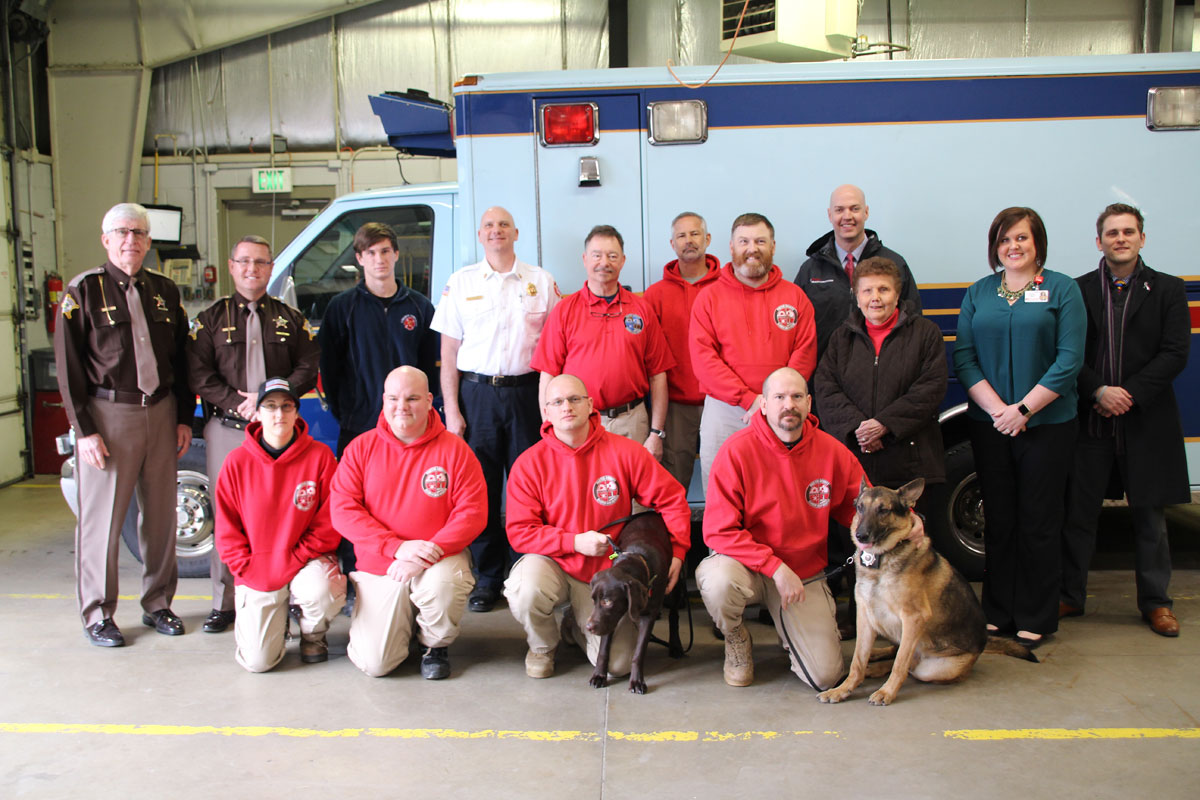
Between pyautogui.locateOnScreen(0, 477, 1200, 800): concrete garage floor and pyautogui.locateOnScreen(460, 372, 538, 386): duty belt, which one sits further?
pyautogui.locateOnScreen(460, 372, 538, 386): duty belt

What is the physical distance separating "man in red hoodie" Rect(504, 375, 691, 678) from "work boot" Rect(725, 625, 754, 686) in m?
0.34

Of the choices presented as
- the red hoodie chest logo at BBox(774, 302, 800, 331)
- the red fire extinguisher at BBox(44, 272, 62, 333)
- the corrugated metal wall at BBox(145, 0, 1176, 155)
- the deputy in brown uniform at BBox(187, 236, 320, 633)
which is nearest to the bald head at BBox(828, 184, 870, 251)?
the red hoodie chest logo at BBox(774, 302, 800, 331)

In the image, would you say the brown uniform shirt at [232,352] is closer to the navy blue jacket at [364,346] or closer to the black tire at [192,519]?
the navy blue jacket at [364,346]

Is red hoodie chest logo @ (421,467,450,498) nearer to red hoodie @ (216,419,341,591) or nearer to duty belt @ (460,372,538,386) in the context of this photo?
red hoodie @ (216,419,341,591)

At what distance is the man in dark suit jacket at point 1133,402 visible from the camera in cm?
421

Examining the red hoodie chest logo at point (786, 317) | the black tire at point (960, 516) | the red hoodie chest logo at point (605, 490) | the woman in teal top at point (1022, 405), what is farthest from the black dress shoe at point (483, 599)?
the woman in teal top at point (1022, 405)

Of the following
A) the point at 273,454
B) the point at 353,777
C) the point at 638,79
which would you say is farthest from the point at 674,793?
the point at 638,79

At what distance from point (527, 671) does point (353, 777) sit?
3.30 feet

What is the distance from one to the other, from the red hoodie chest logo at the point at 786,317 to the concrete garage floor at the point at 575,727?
1.47m

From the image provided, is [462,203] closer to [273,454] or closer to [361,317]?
[361,317]

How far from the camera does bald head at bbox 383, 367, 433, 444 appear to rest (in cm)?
391

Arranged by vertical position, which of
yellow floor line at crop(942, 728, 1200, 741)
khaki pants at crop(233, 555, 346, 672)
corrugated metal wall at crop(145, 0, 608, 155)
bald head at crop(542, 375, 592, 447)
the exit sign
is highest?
corrugated metal wall at crop(145, 0, 608, 155)

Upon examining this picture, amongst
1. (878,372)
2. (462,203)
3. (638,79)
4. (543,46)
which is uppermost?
(543,46)

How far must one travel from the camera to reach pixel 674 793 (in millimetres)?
2980
